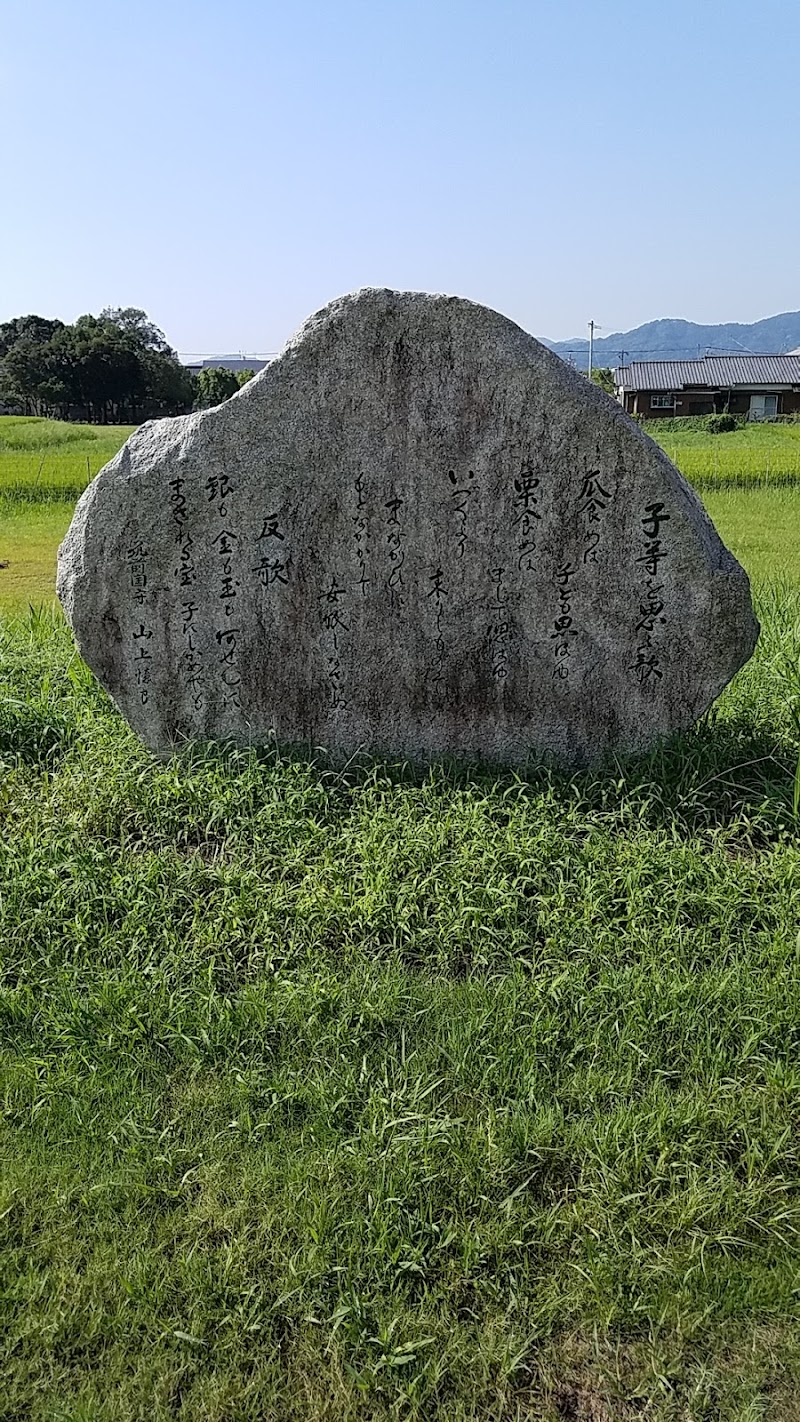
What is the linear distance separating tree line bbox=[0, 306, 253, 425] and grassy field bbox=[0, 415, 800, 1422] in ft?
109

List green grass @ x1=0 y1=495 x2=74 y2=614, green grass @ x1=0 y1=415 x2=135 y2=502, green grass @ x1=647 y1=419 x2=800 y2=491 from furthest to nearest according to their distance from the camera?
green grass @ x1=647 y1=419 x2=800 y2=491 < green grass @ x1=0 y1=415 x2=135 y2=502 < green grass @ x1=0 y1=495 x2=74 y2=614

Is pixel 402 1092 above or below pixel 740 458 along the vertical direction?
below

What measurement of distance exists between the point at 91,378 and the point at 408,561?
33.9 m

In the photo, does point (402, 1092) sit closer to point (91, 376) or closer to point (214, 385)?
point (91, 376)

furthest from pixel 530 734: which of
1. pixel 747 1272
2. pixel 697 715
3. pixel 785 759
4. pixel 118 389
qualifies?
pixel 118 389

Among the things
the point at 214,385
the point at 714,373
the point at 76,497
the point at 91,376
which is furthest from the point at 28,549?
the point at 214,385

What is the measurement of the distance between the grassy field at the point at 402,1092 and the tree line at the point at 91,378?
1307 inches

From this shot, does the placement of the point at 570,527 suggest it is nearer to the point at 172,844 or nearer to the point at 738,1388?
the point at 172,844

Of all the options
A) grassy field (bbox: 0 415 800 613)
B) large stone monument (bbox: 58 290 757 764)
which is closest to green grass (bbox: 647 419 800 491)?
grassy field (bbox: 0 415 800 613)

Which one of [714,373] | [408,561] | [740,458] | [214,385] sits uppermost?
[214,385]

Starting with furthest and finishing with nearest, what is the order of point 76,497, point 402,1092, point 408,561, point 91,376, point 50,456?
point 91,376 < point 50,456 < point 76,497 < point 408,561 < point 402,1092

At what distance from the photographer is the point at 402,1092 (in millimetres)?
2775

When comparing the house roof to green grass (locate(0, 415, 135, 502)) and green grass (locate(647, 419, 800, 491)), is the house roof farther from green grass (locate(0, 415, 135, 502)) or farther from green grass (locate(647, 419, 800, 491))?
green grass (locate(0, 415, 135, 502))

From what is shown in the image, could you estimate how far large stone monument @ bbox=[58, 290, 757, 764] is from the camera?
404 centimetres
